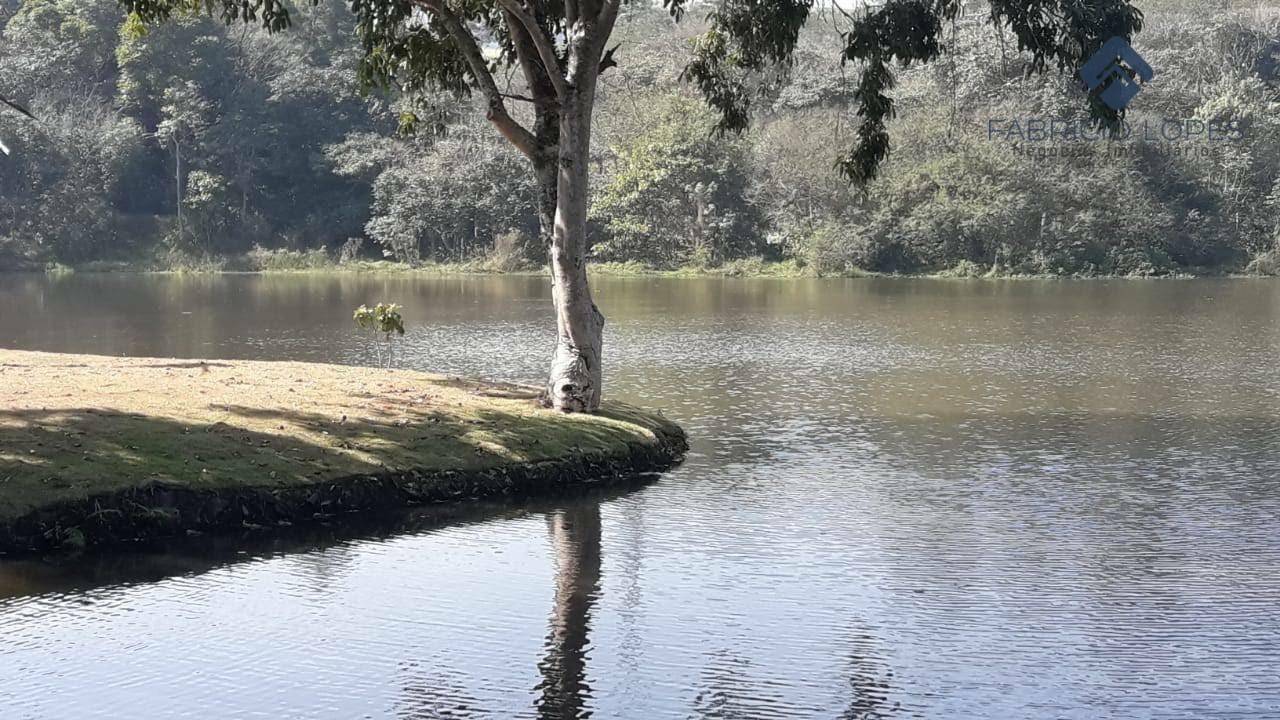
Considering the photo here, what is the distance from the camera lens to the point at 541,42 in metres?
18.0

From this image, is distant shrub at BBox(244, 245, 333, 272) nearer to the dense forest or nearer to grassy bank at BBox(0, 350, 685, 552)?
the dense forest

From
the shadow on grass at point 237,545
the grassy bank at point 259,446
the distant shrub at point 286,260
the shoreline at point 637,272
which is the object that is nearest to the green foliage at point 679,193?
the shoreline at point 637,272

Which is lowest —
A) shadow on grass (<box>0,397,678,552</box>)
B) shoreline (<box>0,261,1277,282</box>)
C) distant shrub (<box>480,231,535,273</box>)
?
shadow on grass (<box>0,397,678,552</box>)

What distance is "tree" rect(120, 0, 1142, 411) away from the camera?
17.0 meters

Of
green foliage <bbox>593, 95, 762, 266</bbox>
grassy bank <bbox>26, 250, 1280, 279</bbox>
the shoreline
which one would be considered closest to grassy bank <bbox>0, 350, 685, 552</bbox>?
the shoreline

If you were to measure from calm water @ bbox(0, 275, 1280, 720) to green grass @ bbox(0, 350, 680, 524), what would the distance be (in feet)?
2.97

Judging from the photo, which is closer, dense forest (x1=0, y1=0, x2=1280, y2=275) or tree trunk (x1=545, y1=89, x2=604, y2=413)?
tree trunk (x1=545, y1=89, x2=604, y2=413)

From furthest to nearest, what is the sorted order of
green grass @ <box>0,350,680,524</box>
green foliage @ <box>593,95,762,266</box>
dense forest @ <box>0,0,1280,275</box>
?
green foliage @ <box>593,95,762,266</box>, dense forest @ <box>0,0,1280,275</box>, green grass @ <box>0,350,680,524</box>

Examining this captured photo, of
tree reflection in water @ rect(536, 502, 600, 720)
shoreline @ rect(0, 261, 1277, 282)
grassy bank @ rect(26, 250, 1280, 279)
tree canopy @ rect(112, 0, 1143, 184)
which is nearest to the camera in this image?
tree reflection in water @ rect(536, 502, 600, 720)

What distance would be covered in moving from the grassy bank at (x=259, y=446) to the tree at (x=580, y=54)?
59.1 inches

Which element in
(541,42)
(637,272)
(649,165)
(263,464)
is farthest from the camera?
(637,272)

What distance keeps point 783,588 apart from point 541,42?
850 centimetres

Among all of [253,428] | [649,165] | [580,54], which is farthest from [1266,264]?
[253,428]

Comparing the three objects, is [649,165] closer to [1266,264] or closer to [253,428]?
[1266,264]
